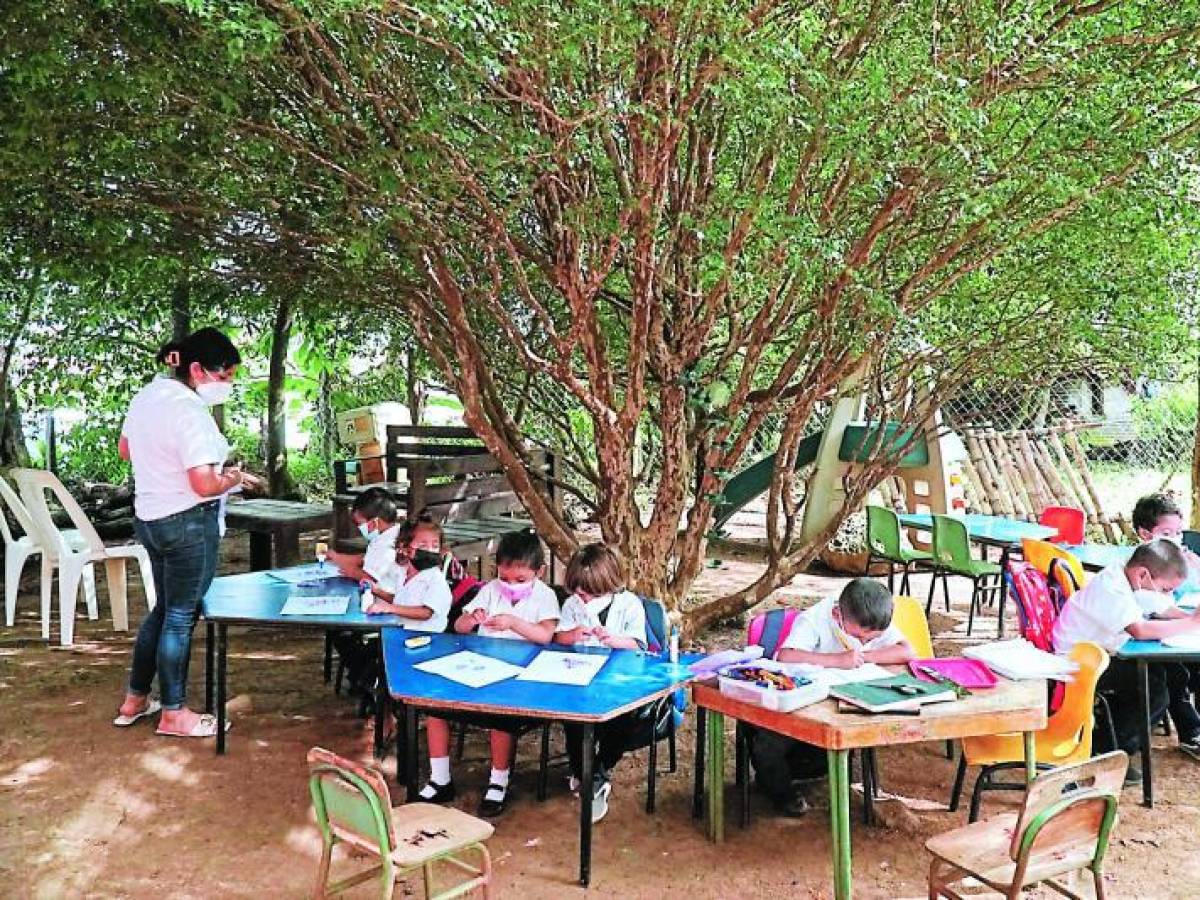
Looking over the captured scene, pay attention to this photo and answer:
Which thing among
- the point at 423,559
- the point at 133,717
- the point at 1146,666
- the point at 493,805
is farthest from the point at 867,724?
the point at 133,717

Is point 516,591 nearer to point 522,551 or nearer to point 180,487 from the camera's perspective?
point 522,551

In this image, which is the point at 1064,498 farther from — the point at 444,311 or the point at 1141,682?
the point at 444,311

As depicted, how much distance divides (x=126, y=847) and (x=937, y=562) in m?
5.89

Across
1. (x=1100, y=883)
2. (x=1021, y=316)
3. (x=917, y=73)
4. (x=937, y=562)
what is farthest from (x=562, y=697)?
(x=937, y=562)

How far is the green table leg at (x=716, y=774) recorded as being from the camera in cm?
413

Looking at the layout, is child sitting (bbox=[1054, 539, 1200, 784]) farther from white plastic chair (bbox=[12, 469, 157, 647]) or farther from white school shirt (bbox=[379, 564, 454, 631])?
white plastic chair (bbox=[12, 469, 157, 647])

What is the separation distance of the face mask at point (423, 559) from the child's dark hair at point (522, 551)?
475 millimetres

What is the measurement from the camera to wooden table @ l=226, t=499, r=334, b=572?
8.01 m

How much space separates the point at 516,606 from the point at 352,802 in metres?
1.78

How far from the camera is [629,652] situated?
455 centimetres

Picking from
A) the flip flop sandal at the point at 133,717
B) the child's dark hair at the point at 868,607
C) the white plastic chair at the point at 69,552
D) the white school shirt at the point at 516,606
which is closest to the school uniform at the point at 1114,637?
the child's dark hair at the point at 868,607

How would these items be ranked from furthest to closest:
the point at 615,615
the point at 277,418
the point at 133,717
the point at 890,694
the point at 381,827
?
the point at 277,418
the point at 133,717
the point at 615,615
the point at 890,694
the point at 381,827

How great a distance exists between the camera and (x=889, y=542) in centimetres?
844

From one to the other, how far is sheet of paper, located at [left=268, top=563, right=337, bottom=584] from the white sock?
5.32 ft
